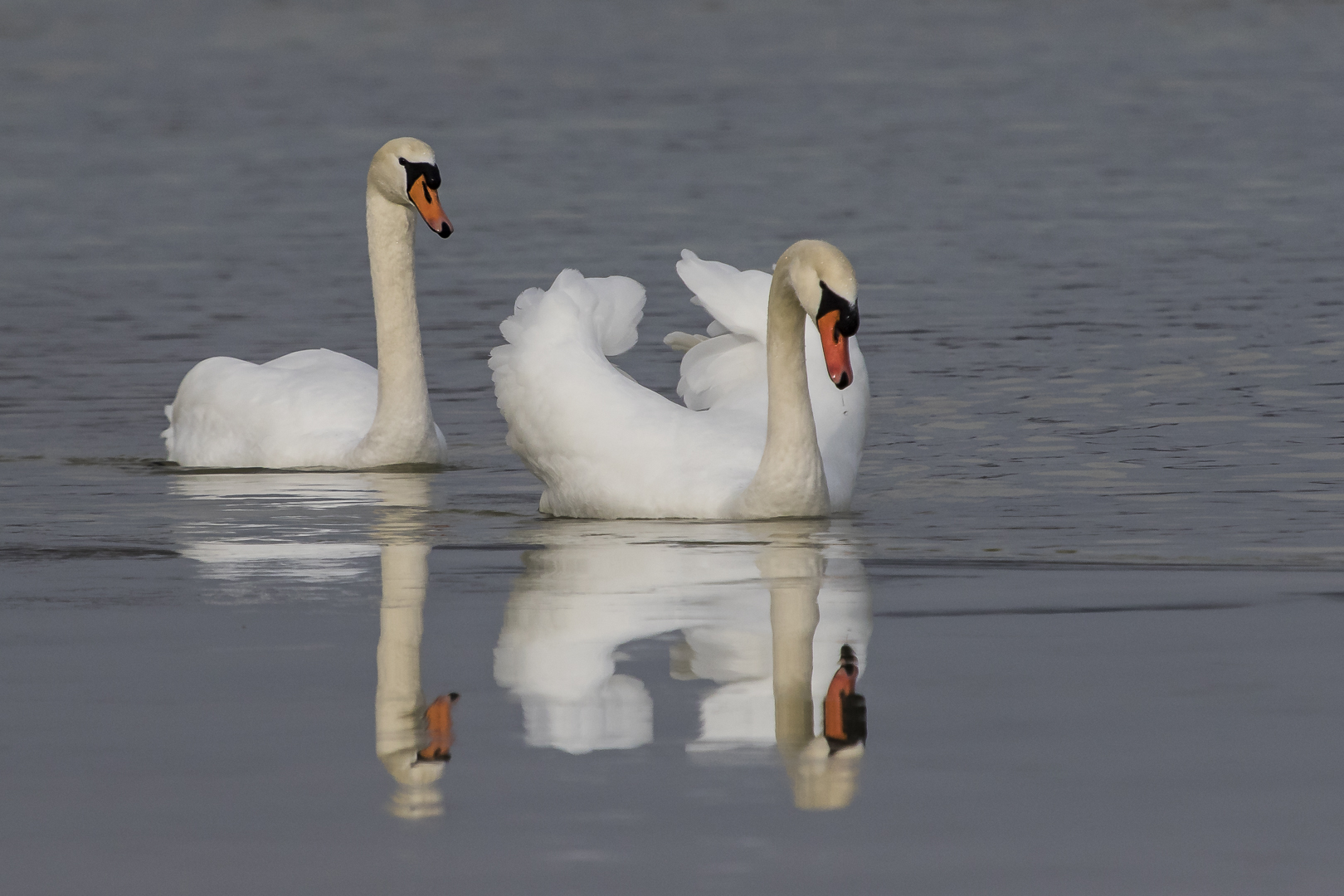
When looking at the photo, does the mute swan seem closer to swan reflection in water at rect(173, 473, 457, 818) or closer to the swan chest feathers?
swan reflection in water at rect(173, 473, 457, 818)

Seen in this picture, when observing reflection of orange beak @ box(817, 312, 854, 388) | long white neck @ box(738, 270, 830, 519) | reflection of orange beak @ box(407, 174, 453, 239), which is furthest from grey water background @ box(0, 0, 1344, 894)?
reflection of orange beak @ box(407, 174, 453, 239)

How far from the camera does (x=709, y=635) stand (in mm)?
6641

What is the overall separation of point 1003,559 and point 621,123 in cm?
1912

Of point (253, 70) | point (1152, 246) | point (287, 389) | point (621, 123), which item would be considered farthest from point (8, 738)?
point (253, 70)

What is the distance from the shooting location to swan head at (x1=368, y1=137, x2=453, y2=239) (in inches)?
456

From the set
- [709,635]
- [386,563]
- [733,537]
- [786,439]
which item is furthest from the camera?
[786,439]

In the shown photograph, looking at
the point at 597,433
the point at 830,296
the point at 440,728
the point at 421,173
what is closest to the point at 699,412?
the point at 597,433

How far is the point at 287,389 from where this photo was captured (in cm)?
1176

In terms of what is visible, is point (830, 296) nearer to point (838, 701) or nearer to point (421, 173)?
point (838, 701)

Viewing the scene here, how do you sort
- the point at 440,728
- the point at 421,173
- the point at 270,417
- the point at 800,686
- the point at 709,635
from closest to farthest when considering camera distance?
the point at 440,728 < the point at 800,686 < the point at 709,635 < the point at 270,417 < the point at 421,173

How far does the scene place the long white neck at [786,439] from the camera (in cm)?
878

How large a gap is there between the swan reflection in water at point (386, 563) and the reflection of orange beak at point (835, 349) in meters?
1.39

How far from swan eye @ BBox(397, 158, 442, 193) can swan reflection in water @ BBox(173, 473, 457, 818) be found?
138 centimetres

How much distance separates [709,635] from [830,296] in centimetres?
203
